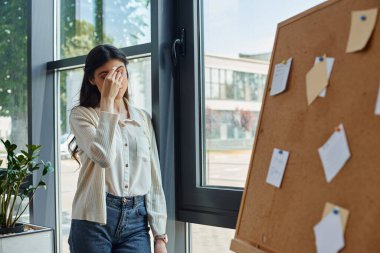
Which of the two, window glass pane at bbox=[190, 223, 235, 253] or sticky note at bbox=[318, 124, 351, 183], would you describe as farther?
window glass pane at bbox=[190, 223, 235, 253]

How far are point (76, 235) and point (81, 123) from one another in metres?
0.47

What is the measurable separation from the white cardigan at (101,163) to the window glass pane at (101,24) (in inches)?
24.9

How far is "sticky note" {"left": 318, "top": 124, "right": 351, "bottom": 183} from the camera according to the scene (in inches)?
46.3

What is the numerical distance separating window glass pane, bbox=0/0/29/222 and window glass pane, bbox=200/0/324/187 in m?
1.65

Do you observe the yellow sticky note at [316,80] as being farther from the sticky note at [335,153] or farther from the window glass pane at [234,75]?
the window glass pane at [234,75]

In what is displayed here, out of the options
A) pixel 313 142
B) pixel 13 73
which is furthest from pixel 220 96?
pixel 13 73

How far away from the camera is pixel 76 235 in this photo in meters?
1.97

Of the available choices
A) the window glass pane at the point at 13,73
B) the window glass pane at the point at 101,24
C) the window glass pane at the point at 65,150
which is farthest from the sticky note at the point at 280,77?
the window glass pane at the point at 13,73

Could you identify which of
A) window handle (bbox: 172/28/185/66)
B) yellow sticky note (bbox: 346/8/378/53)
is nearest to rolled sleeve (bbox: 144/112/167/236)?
window handle (bbox: 172/28/185/66)

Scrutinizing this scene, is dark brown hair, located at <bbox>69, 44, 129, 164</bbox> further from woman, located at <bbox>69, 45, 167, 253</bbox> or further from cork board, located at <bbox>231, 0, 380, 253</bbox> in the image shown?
cork board, located at <bbox>231, 0, 380, 253</bbox>

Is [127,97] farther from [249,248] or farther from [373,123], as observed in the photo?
[373,123]

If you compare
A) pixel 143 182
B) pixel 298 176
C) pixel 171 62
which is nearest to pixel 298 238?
Answer: pixel 298 176

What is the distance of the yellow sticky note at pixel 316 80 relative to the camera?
1.29m

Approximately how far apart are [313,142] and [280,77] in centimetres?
28
